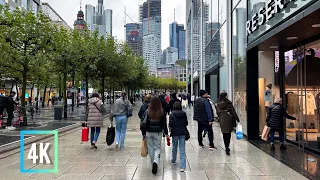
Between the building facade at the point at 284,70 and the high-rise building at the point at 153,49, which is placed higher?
the high-rise building at the point at 153,49

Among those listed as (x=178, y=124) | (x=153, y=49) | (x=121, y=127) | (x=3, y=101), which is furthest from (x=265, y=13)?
(x=153, y=49)

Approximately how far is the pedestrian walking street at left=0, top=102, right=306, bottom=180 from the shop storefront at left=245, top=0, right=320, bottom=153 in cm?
188

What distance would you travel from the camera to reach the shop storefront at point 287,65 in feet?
26.5

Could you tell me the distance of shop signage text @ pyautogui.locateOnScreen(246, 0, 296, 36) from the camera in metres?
8.32

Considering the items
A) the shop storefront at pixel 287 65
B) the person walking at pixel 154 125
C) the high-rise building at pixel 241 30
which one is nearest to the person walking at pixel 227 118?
the shop storefront at pixel 287 65

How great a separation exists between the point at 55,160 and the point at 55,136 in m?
4.82

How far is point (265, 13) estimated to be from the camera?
9.52 metres

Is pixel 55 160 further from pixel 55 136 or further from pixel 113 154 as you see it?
pixel 55 136

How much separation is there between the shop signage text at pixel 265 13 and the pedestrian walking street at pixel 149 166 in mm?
4118

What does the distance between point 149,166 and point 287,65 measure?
6888mm

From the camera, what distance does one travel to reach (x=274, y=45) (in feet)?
34.8

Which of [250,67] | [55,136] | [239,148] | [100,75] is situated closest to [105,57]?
[100,75]

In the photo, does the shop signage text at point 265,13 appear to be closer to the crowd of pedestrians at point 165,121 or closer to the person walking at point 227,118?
the crowd of pedestrians at point 165,121

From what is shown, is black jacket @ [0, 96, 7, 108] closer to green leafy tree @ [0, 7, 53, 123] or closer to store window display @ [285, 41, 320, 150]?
green leafy tree @ [0, 7, 53, 123]
